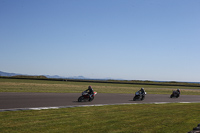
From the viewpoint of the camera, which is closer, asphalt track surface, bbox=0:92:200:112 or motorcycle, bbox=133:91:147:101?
asphalt track surface, bbox=0:92:200:112

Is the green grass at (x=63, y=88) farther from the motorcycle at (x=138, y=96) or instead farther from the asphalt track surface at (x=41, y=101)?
the motorcycle at (x=138, y=96)

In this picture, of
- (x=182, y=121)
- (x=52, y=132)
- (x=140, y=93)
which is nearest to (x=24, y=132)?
(x=52, y=132)

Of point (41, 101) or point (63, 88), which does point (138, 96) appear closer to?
point (41, 101)

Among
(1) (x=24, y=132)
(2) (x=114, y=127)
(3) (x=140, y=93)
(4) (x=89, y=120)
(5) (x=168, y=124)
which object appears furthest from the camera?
(3) (x=140, y=93)

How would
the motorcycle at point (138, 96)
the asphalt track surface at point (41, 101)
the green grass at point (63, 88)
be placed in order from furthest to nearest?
1. the green grass at point (63, 88)
2. the motorcycle at point (138, 96)
3. the asphalt track surface at point (41, 101)

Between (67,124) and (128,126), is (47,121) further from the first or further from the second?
(128,126)

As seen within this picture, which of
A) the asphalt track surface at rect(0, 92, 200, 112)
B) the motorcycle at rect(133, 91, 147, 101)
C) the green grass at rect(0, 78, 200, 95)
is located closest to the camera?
the asphalt track surface at rect(0, 92, 200, 112)

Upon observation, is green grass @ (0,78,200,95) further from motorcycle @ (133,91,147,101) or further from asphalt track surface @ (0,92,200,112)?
motorcycle @ (133,91,147,101)

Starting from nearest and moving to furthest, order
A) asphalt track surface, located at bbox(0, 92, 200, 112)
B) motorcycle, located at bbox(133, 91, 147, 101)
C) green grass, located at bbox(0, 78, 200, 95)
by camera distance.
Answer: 1. asphalt track surface, located at bbox(0, 92, 200, 112)
2. motorcycle, located at bbox(133, 91, 147, 101)
3. green grass, located at bbox(0, 78, 200, 95)

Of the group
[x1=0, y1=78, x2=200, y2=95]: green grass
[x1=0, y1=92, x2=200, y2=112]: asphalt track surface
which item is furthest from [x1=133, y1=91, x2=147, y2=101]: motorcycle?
[x1=0, y1=78, x2=200, y2=95]: green grass

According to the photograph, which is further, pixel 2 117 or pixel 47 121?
pixel 2 117

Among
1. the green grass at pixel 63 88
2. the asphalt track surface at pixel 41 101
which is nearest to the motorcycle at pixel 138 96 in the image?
the asphalt track surface at pixel 41 101

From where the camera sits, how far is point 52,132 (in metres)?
7.38

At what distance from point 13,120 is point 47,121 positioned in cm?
143
